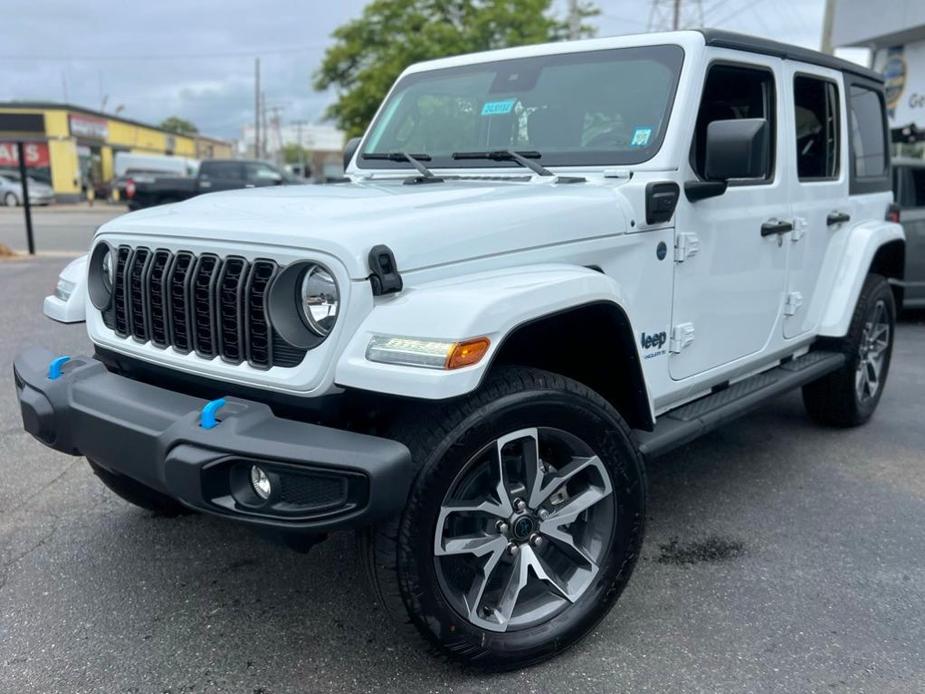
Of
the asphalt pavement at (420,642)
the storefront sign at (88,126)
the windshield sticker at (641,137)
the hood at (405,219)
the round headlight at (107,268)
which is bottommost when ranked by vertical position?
the asphalt pavement at (420,642)

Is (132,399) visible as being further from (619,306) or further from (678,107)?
(678,107)

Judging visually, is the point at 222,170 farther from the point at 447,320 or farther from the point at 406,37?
the point at 447,320

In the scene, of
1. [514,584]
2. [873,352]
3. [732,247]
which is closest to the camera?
[514,584]

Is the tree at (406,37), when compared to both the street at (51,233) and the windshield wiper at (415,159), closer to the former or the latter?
the street at (51,233)

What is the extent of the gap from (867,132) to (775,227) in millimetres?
1655

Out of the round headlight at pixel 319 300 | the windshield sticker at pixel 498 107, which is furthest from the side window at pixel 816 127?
the round headlight at pixel 319 300

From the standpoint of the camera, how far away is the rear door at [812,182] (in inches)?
156

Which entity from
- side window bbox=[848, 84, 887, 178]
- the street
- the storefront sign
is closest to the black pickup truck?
the street

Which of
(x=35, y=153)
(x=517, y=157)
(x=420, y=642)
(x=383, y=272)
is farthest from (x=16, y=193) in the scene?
(x=420, y=642)

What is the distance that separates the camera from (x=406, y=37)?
28766 mm

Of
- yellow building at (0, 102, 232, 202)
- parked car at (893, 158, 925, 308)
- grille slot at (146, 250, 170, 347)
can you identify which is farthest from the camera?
yellow building at (0, 102, 232, 202)

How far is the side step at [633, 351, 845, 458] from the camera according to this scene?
10.2 ft

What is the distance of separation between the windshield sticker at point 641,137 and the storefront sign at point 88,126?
44.3 metres

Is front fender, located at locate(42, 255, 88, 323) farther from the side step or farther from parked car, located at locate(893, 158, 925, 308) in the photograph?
parked car, located at locate(893, 158, 925, 308)
